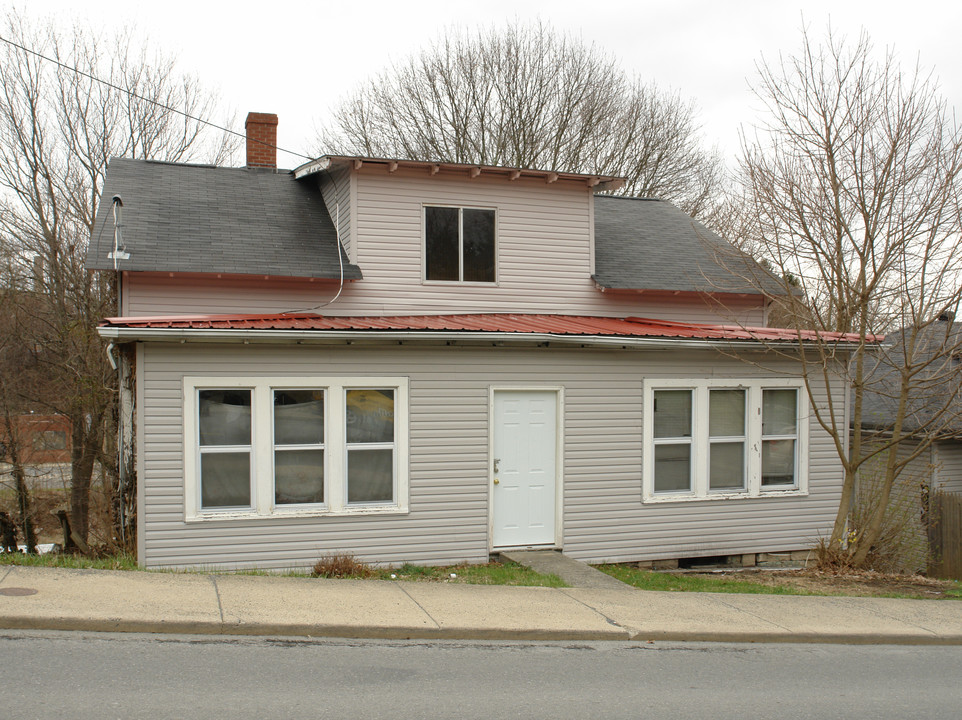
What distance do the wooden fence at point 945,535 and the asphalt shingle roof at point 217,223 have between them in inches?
473

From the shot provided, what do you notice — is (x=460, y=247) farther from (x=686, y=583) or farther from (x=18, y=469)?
(x=18, y=469)

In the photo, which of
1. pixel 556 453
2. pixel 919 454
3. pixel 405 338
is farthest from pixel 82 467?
pixel 919 454

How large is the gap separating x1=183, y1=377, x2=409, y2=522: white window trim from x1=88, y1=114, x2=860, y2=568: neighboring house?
27 mm

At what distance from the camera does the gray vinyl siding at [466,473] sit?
392 inches

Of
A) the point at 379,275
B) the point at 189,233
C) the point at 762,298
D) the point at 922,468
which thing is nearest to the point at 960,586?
the point at 762,298

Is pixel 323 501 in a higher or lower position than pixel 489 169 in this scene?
lower

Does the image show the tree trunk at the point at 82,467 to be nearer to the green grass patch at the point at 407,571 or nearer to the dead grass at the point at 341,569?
the green grass patch at the point at 407,571

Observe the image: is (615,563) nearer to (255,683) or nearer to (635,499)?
(635,499)

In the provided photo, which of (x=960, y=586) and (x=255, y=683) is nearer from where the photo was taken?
(x=255, y=683)

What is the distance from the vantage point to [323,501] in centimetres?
1068

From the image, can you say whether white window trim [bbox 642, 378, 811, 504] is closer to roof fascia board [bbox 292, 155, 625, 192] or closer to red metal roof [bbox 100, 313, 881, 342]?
red metal roof [bbox 100, 313, 881, 342]

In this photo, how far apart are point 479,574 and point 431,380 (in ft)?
8.42

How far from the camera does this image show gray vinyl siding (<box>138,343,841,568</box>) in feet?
32.7

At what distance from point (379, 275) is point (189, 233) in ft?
9.91
